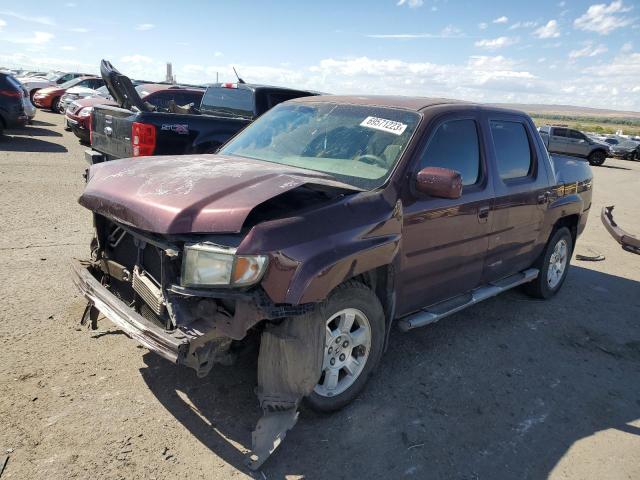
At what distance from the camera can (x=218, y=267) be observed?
2498 mm

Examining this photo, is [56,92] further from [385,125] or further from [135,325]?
[135,325]

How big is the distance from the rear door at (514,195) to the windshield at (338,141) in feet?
3.56

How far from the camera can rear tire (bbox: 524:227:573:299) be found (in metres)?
5.34

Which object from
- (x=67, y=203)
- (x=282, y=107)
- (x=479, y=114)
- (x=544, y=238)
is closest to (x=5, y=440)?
(x=282, y=107)

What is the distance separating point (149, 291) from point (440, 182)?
1.85 m

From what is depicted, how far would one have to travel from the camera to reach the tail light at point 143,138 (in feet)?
20.8

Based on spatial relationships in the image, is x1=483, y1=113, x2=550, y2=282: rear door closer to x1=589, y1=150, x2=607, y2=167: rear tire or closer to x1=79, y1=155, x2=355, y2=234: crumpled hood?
x1=79, y1=155, x2=355, y2=234: crumpled hood

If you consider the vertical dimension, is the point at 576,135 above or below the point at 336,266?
below

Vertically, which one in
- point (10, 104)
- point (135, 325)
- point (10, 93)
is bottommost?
point (135, 325)

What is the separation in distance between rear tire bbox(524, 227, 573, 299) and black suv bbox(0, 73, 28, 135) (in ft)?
41.5

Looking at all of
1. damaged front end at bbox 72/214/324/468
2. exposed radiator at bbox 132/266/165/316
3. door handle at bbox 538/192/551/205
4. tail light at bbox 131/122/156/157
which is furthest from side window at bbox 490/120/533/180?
tail light at bbox 131/122/156/157

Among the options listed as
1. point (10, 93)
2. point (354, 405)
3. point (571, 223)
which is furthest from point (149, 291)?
point (10, 93)

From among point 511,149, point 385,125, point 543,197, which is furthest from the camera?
point 543,197

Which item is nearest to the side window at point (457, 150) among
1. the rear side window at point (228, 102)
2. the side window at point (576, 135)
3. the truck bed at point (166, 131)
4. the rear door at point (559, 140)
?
the truck bed at point (166, 131)
